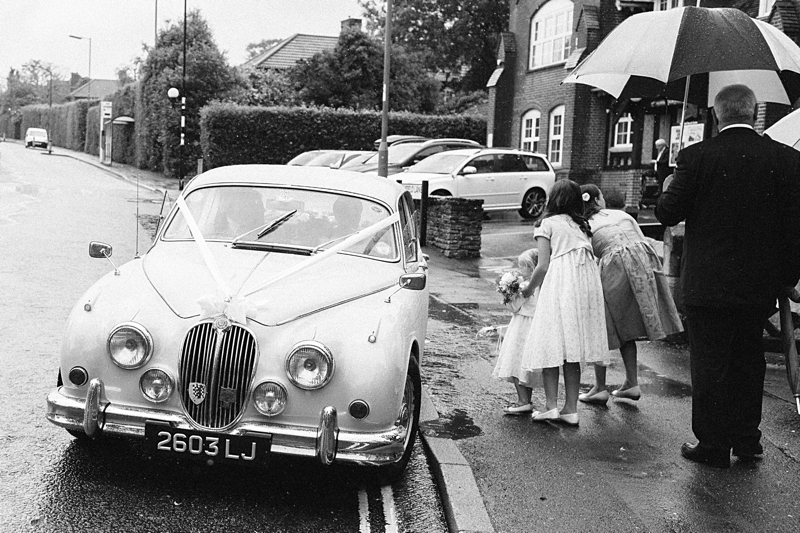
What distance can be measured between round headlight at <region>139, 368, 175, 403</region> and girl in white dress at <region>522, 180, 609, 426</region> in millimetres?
2650

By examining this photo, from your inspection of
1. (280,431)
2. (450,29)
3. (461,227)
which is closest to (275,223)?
(280,431)

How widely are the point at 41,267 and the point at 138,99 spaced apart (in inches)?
1270

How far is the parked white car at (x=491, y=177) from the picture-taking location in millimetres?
20781

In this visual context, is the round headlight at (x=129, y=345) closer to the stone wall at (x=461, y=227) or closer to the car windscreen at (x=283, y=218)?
the car windscreen at (x=283, y=218)

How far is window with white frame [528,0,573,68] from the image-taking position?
31141 mm

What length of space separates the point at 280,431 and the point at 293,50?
54044 mm

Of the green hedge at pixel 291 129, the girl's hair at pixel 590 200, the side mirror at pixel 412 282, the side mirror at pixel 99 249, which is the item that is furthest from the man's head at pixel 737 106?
the green hedge at pixel 291 129

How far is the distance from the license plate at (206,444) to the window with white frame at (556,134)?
27611mm

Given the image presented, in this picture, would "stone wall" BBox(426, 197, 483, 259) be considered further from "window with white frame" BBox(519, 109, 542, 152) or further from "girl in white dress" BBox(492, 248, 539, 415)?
"window with white frame" BBox(519, 109, 542, 152)

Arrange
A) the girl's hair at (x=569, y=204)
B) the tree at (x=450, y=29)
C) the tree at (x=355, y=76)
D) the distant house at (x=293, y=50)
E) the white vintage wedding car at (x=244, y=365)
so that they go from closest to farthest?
the white vintage wedding car at (x=244, y=365) → the girl's hair at (x=569, y=204) → the tree at (x=355, y=76) → the tree at (x=450, y=29) → the distant house at (x=293, y=50)

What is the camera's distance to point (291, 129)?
35.2 m

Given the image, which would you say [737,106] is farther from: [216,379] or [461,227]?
[461,227]

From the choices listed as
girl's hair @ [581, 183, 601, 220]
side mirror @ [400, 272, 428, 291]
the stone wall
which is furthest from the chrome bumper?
the stone wall

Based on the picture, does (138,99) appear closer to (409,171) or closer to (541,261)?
(409,171)
